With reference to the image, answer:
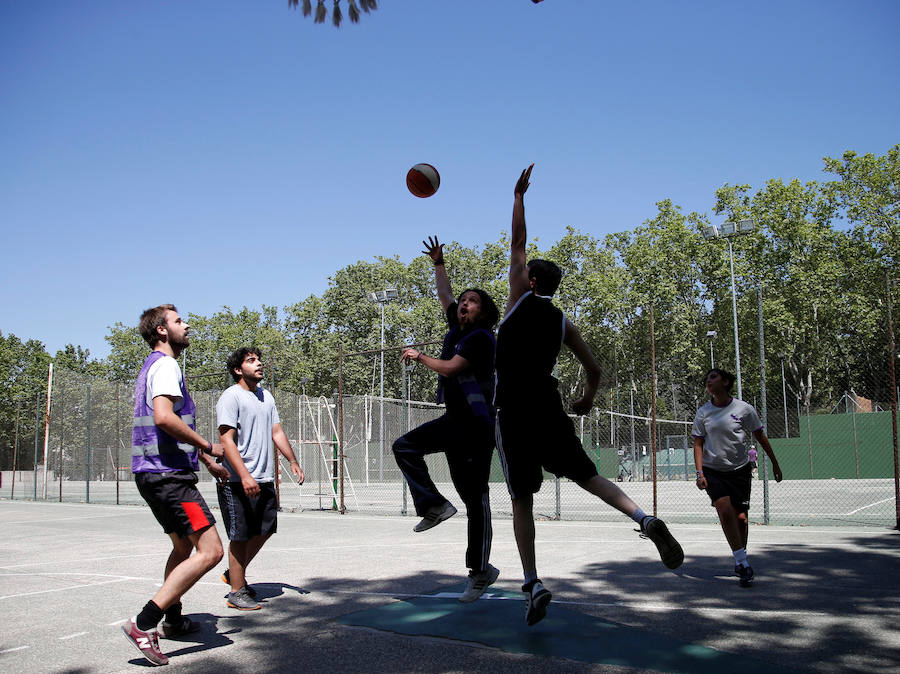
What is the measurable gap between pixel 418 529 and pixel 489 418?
3.14 feet

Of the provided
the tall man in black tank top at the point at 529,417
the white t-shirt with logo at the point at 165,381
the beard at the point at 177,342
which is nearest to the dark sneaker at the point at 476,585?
the tall man in black tank top at the point at 529,417

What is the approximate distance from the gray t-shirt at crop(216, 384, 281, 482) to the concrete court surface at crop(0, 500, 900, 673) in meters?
1.03

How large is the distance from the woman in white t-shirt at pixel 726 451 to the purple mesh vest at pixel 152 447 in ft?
14.9

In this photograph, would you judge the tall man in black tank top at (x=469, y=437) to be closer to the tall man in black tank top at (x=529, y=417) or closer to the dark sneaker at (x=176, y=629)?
the tall man in black tank top at (x=529, y=417)

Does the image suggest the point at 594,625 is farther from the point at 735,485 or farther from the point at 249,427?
the point at 249,427

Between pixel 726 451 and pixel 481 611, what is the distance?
3.04 metres

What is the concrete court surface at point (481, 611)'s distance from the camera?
4.11m

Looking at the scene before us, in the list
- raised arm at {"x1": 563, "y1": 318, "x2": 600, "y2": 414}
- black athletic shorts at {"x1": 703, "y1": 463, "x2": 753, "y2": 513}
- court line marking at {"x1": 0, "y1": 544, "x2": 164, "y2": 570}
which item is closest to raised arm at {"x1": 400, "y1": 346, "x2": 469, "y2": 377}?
raised arm at {"x1": 563, "y1": 318, "x2": 600, "y2": 414}

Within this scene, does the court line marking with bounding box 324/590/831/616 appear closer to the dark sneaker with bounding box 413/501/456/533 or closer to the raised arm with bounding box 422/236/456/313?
the dark sneaker with bounding box 413/501/456/533

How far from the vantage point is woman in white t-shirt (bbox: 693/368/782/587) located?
6.93 metres

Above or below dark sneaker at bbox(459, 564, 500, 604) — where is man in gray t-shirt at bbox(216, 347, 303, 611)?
above

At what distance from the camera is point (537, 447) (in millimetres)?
4590

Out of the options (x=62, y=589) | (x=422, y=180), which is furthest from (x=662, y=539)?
(x=62, y=589)

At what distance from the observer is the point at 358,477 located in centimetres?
2877
